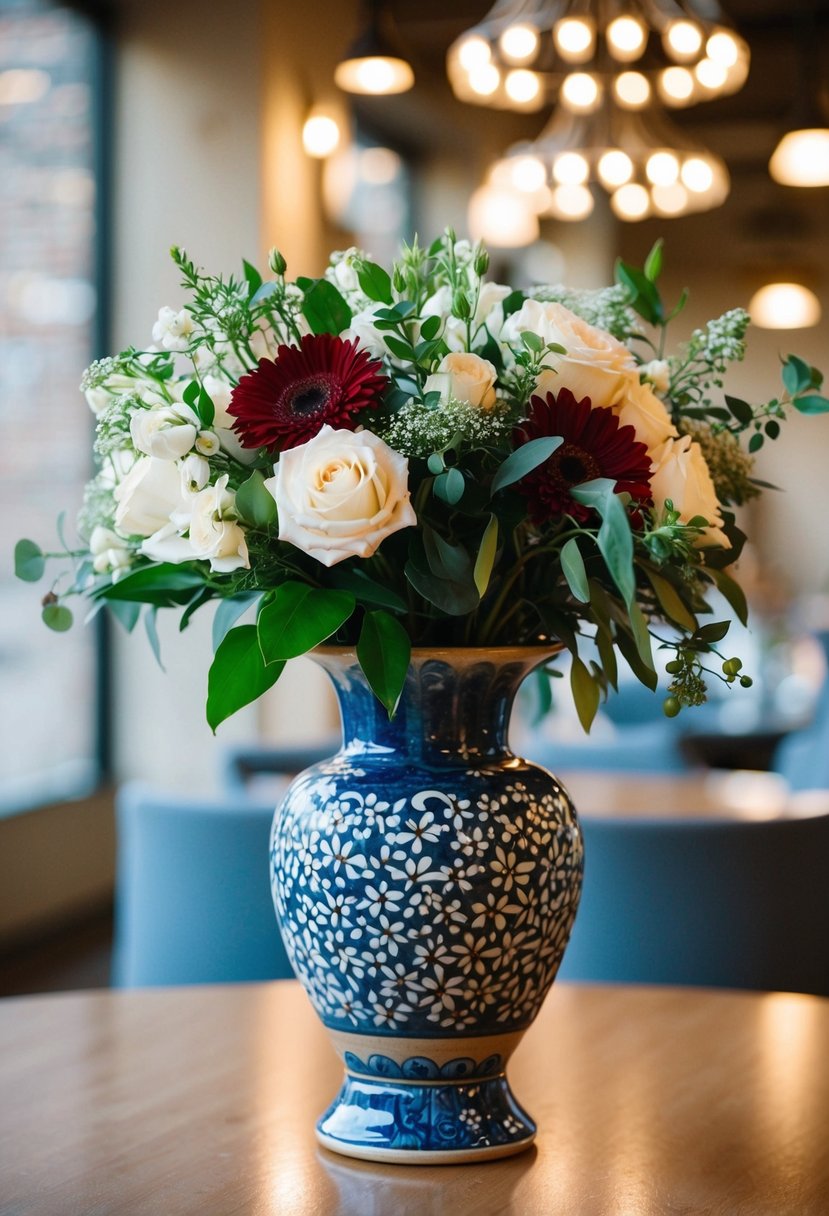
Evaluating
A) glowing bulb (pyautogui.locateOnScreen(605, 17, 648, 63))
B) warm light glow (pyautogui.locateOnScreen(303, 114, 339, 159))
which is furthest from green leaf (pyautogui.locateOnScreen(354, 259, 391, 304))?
warm light glow (pyautogui.locateOnScreen(303, 114, 339, 159))

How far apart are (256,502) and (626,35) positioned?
259 cm

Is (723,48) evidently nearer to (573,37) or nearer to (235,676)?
(573,37)

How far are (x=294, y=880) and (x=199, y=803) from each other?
3.80ft

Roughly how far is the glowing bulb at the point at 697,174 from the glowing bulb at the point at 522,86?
596 millimetres

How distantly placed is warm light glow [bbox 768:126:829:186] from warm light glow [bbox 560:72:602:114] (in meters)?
0.58

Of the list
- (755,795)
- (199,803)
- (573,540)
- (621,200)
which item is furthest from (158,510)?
(621,200)

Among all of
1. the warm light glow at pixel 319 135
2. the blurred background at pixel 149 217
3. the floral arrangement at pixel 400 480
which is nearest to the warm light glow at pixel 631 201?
the blurred background at pixel 149 217

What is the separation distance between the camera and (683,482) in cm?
107

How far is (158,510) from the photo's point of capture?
109 centimetres

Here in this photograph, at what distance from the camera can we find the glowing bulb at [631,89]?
12.0ft

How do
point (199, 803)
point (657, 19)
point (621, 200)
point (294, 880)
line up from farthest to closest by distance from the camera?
point (621, 200)
point (657, 19)
point (199, 803)
point (294, 880)

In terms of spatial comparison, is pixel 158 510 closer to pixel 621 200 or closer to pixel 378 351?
pixel 378 351

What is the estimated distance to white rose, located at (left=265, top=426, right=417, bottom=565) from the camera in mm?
991

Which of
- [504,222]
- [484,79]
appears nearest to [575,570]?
[484,79]
